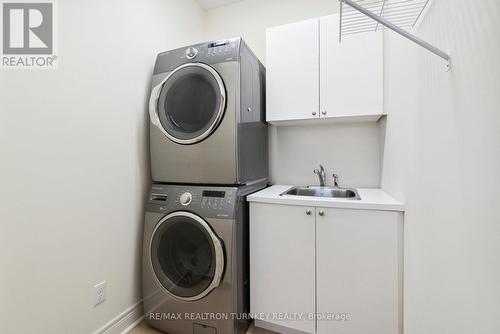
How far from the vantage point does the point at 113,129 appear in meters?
1.41

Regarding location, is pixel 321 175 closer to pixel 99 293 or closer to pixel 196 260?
pixel 196 260

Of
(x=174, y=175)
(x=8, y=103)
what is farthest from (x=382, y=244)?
(x=8, y=103)

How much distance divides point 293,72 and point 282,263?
1.42 m

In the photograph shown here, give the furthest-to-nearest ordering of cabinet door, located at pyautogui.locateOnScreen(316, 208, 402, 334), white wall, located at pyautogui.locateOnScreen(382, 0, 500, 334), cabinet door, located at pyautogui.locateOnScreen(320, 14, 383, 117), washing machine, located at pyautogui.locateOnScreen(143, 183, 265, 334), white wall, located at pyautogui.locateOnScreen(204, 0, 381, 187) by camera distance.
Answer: white wall, located at pyautogui.locateOnScreen(204, 0, 381, 187) → cabinet door, located at pyautogui.locateOnScreen(320, 14, 383, 117) → washing machine, located at pyautogui.locateOnScreen(143, 183, 265, 334) → cabinet door, located at pyautogui.locateOnScreen(316, 208, 402, 334) → white wall, located at pyautogui.locateOnScreen(382, 0, 500, 334)

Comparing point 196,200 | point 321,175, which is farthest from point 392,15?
point 196,200

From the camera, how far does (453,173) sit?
73cm

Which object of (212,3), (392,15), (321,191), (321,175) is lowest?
(321,191)

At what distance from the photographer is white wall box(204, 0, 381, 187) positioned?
191 cm

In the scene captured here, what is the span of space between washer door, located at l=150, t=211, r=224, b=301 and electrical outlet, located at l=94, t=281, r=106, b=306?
29 cm

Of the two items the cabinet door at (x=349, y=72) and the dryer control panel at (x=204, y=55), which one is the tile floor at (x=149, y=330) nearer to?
the cabinet door at (x=349, y=72)

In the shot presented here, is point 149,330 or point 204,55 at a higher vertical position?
point 204,55

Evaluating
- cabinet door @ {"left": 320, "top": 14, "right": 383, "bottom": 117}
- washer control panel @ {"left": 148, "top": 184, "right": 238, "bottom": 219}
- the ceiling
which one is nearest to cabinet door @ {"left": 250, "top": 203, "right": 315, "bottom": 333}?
washer control panel @ {"left": 148, "top": 184, "right": 238, "bottom": 219}

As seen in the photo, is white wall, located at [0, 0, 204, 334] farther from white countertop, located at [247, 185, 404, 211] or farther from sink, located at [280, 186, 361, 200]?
sink, located at [280, 186, 361, 200]

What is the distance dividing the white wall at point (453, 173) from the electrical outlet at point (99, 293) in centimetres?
166
